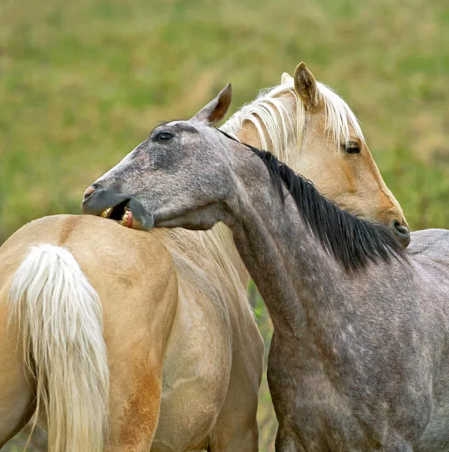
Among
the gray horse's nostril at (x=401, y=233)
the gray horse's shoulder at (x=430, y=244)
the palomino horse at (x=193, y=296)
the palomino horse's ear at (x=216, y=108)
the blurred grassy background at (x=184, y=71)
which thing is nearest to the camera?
the palomino horse at (x=193, y=296)

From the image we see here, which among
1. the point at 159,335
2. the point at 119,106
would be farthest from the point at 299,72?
the point at 119,106

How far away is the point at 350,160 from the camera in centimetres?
514

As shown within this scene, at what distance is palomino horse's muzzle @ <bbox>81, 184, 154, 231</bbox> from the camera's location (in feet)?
12.0

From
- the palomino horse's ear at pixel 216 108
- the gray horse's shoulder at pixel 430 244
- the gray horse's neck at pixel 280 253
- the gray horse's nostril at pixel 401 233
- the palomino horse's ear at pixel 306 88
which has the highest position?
the palomino horse's ear at pixel 216 108

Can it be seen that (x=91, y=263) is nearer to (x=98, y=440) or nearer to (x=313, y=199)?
(x=98, y=440)

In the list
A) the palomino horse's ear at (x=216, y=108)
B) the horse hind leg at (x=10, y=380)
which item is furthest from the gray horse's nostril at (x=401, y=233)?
the horse hind leg at (x=10, y=380)

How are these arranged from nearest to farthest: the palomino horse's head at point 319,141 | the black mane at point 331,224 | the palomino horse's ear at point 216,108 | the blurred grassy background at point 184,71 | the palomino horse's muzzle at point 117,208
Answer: the palomino horse's muzzle at point 117,208 → the black mane at point 331,224 → the palomino horse's ear at point 216,108 → the palomino horse's head at point 319,141 → the blurred grassy background at point 184,71

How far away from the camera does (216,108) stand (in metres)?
4.50

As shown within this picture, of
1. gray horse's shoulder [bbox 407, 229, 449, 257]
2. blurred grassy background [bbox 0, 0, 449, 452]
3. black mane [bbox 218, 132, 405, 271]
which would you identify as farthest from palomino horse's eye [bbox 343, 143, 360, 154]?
blurred grassy background [bbox 0, 0, 449, 452]

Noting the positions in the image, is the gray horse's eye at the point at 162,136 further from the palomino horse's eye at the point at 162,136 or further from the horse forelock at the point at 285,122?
the horse forelock at the point at 285,122

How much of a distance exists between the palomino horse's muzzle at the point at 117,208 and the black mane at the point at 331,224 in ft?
2.24

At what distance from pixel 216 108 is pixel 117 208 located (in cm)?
98

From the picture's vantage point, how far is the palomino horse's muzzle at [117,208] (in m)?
3.67

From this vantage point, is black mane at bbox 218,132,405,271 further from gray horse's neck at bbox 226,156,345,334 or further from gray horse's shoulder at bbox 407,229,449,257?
gray horse's shoulder at bbox 407,229,449,257
